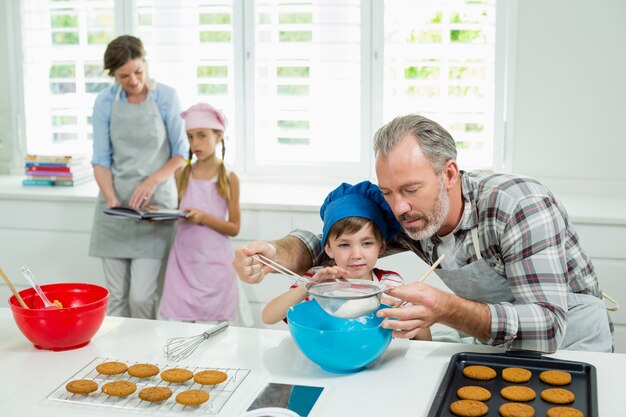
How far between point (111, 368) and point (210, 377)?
0.21 m

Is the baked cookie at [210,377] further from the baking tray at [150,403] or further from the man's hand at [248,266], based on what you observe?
the man's hand at [248,266]

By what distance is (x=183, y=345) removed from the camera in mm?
1849

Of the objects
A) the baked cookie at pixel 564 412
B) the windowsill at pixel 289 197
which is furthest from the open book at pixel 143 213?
the baked cookie at pixel 564 412

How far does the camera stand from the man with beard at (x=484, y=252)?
1786mm

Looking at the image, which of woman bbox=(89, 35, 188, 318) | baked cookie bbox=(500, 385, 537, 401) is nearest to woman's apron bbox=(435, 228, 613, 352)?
baked cookie bbox=(500, 385, 537, 401)

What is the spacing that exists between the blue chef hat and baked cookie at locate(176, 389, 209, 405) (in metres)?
0.71

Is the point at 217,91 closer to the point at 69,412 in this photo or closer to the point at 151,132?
the point at 151,132

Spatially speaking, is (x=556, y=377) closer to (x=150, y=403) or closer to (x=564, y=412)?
(x=564, y=412)

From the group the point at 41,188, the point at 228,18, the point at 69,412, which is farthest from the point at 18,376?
the point at 228,18

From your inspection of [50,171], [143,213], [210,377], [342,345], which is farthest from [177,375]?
[50,171]

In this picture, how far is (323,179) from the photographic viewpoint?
12.9ft

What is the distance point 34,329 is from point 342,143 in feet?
7.33

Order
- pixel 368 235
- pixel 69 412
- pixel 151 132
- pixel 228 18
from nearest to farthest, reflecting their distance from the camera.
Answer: pixel 69 412 → pixel 368 235 → pixel 151 132 → pixel 228 18

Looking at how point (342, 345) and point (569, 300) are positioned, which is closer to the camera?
point (342, 345)
